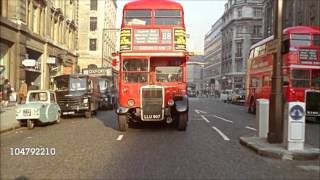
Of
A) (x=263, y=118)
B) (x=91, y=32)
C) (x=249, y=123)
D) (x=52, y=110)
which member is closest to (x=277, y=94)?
(x=263, y=118)

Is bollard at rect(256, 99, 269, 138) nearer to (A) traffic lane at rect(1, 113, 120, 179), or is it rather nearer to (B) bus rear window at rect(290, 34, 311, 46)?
(A) traffic lane at rect(1, 113, 120, 179)

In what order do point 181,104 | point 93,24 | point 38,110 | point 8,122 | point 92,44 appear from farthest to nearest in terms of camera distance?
point 93,24
point 92,44
point 8,122
point 38,110
point 181,104

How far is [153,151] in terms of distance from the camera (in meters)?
11.8

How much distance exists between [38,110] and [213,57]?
126 m

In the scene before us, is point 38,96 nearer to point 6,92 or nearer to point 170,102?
point 170,102

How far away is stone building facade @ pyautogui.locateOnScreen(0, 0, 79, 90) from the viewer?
30.9 meters

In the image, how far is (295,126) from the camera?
1148 centimetres

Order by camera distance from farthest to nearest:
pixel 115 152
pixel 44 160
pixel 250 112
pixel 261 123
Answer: pixel 250 112
pixel 261 123
pixel 115 152
pixel 44 160

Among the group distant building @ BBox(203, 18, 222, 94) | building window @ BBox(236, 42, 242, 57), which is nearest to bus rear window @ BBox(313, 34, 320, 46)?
building window @ BBox(236, 42, 242, 57)

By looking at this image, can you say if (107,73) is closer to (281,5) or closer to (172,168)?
(281,5)

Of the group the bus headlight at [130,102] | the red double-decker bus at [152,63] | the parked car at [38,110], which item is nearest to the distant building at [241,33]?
the parked car at [38,110]

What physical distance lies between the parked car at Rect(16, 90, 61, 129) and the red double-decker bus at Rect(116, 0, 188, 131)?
3561 millimetres

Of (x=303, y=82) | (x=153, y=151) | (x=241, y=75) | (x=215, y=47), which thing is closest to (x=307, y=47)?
(x=303, y=82)

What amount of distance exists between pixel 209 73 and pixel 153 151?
13568cm
